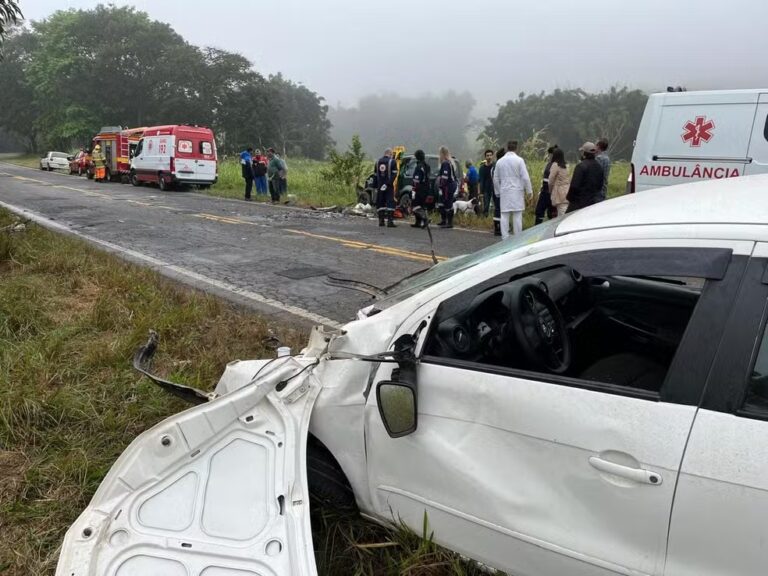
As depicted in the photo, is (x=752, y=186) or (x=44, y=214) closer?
(x=752, y=186)

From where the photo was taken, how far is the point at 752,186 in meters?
1.99

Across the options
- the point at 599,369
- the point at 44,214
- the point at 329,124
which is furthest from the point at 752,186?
the point at 329,124

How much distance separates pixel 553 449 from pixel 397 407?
53 centimetres

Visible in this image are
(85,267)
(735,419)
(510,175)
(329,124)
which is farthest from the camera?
(329,124)

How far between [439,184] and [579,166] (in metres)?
3.58

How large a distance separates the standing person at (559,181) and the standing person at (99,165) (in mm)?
22674

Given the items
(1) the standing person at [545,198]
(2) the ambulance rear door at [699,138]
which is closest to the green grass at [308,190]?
(1) the standing person at [545,198]

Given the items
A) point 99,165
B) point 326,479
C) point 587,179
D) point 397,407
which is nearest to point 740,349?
point 397,407

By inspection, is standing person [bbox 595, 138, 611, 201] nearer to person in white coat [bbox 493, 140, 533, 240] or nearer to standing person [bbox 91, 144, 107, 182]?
person in white coat [bbox 493, 140, 533, 240]

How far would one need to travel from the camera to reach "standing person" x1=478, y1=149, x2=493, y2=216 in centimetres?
1236

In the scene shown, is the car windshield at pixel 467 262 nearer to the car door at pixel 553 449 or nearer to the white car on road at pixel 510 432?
the white car on road at pixel 510 432

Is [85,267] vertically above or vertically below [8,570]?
above

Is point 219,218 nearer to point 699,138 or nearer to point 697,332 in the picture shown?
point 699,138

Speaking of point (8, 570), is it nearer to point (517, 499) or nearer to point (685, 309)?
point (517, 499)
